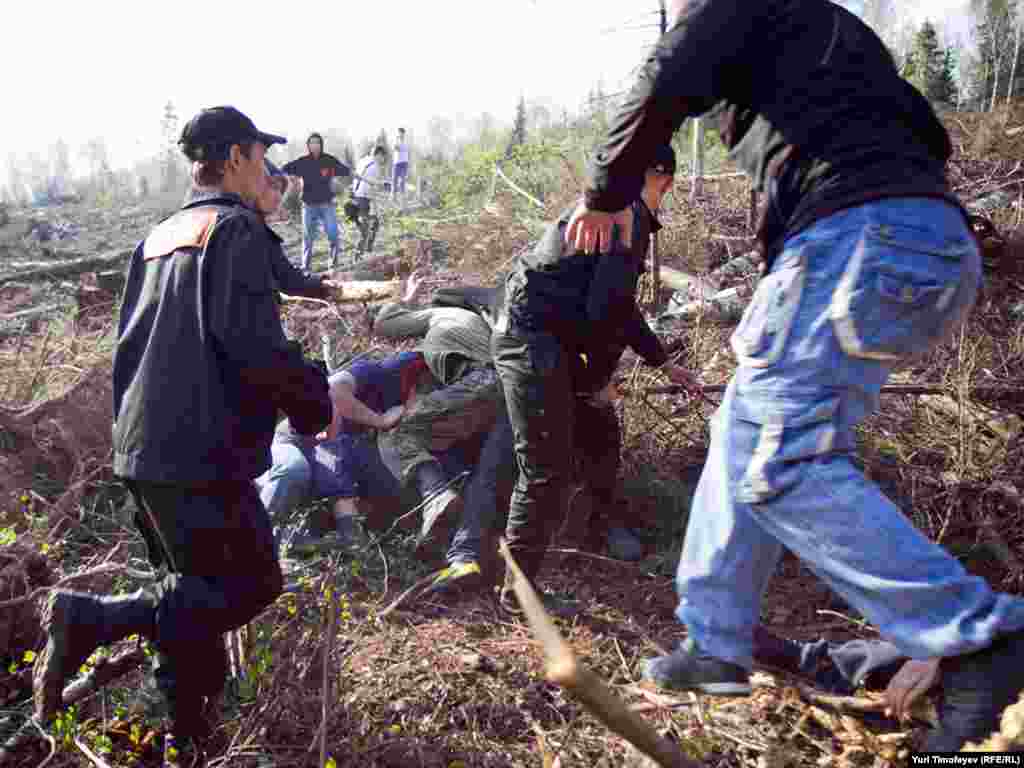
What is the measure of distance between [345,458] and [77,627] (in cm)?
186

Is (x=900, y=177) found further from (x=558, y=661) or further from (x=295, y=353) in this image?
(x=295, y=353)

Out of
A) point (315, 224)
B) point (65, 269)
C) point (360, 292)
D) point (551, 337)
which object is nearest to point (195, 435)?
point (360, 292)

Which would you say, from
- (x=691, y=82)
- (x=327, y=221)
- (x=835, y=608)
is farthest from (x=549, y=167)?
(x=691, y=82)

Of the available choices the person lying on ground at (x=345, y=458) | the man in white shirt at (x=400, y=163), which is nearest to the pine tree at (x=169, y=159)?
the man in white shirt at (x=400, y=163)

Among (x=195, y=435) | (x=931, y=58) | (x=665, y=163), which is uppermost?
(x=931, y=58)

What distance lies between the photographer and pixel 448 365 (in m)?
4.12

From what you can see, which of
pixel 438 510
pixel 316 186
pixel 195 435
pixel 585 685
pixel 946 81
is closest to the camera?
pixel 585 685

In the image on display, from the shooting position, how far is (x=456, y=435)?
3.96m

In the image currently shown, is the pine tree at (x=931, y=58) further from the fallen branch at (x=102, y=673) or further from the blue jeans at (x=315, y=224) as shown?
the fallen branch at (x=102, y=673)

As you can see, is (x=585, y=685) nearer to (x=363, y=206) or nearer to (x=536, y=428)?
(x=536, y=428)

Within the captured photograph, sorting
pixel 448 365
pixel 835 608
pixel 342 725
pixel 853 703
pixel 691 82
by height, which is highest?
pixel 691 82

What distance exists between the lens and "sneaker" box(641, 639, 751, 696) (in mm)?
1601

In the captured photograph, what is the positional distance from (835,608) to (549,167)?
24.9 feet

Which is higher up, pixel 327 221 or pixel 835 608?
pixel 327 221
